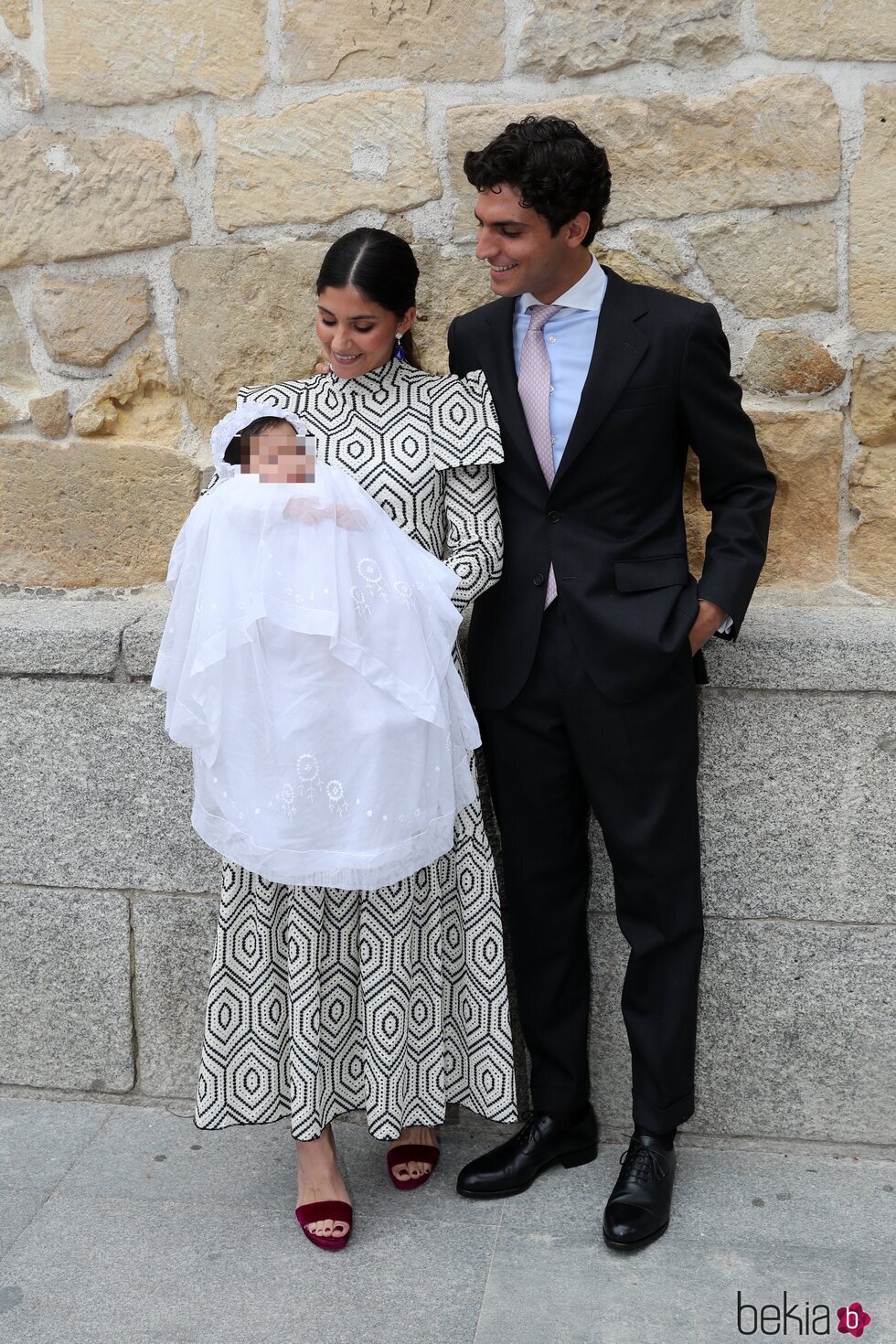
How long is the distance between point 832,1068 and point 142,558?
1777 millimetres

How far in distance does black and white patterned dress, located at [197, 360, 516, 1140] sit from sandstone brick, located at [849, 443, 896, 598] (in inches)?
30.9

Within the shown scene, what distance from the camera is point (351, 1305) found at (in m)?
2.54

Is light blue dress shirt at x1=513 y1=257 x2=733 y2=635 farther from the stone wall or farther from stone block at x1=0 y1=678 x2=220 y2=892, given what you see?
stone block at x1=0 y1=678 x2=220 y2=892

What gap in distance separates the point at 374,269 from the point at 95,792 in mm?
1269

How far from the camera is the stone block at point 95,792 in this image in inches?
121

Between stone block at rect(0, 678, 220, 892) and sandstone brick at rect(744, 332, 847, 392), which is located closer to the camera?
sandstone brick at rect(744, 332, 847, 392)

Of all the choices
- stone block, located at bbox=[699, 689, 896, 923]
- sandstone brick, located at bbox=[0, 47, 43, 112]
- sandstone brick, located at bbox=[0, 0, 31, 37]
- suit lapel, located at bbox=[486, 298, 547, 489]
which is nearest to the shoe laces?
stone block, located at bbox=[699, 689, 896, 923]

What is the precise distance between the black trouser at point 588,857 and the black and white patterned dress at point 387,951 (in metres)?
0.11

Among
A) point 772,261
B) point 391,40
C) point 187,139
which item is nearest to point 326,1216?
point 772,261

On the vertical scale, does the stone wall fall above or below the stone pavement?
above

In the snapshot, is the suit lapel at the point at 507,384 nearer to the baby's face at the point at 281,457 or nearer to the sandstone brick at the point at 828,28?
the baby's face at the point at 281,457

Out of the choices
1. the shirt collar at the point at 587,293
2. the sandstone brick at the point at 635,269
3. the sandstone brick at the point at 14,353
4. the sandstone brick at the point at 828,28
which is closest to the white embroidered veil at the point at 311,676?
the shirt collar at the point at 587,293

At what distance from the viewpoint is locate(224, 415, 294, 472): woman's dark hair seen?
2.50 meters

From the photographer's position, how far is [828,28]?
2738mm
